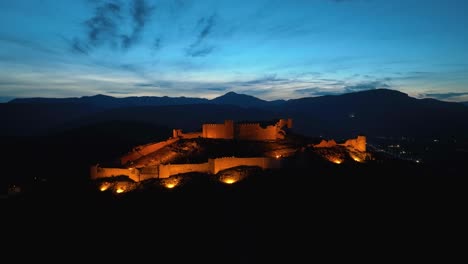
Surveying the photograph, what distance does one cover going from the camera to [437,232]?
35.2 m

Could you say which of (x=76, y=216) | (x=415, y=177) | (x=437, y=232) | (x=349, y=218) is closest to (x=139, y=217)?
(x=76, y=216)

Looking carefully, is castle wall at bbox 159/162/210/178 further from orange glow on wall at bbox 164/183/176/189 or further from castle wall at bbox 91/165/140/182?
castle wall at bbox 91/165/140/182

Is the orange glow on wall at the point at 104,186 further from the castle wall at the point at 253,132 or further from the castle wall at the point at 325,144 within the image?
the castle wall at the point at 325,144

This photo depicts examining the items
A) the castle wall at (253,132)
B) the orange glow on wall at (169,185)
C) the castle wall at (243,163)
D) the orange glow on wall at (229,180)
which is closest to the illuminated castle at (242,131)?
the castle wall at (253,132)

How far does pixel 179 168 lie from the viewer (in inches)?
1670

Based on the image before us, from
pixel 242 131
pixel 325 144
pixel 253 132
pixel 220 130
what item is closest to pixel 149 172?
pixel 220 130

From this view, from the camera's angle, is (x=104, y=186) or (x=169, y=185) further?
(x=104, y=186)

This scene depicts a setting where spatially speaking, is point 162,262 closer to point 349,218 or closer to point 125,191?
point 125,191

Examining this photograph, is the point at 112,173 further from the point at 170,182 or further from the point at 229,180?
the point at 229,180

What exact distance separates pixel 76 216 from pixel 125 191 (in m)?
5.81

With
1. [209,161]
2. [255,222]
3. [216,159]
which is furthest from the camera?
[209,161]

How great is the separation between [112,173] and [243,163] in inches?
626

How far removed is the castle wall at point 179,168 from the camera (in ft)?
139

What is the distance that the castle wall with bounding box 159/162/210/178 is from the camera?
→ 139 ft
